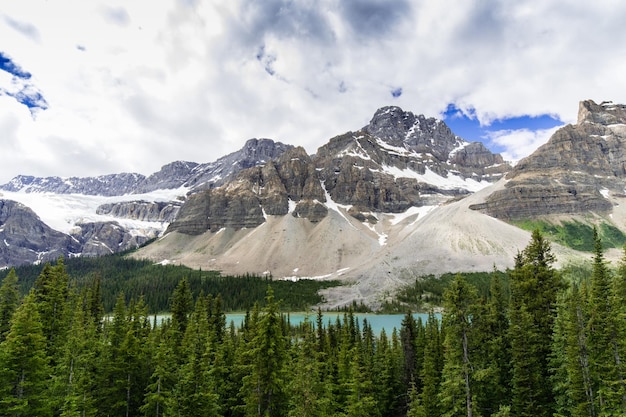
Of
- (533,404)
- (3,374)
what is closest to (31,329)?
(3,374)

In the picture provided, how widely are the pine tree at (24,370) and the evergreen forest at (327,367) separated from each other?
0.09 meters

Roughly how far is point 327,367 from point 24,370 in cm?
2923

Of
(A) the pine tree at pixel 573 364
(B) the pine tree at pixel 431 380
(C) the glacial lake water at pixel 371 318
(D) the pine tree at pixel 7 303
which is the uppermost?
(D) the pine tree at pixel 7 303

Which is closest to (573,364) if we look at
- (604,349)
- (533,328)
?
(604,349)

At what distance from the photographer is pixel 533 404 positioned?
31422mm

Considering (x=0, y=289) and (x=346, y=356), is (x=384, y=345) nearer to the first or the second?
(x=346, y=356)

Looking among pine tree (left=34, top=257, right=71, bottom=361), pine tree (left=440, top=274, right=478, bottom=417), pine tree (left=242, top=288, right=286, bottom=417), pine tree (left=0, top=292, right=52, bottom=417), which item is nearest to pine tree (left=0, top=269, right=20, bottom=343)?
pine tree (left=34, top=257, right=71, bottom=361)

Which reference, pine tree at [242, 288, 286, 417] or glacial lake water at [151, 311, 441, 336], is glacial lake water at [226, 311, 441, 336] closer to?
glacial lake water at [151, 311, 441, 336]

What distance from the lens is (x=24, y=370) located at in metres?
27.4

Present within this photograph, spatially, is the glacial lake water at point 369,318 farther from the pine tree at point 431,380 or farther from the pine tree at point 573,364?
the pine tree at point 573,364

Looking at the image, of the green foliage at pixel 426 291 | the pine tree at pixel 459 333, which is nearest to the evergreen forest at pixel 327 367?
the pine tree at pixel 459 333

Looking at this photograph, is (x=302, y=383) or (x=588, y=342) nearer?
(x=302, y=383)

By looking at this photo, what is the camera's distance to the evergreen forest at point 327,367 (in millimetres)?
27469

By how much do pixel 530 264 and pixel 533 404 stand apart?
13335 millimetres
